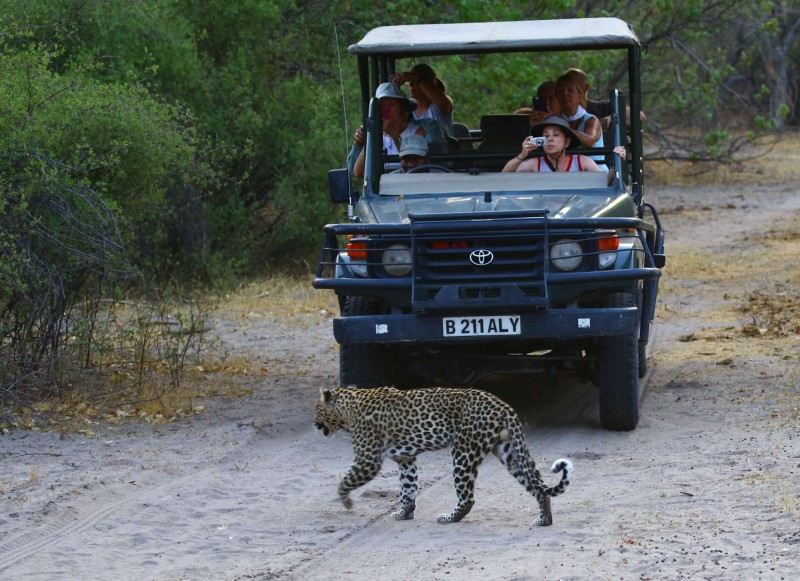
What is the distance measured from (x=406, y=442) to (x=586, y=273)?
174 centimetres

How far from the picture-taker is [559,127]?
28.0 feet

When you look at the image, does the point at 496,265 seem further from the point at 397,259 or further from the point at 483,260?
the point at 397,259

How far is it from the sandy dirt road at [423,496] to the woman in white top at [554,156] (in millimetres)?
1551

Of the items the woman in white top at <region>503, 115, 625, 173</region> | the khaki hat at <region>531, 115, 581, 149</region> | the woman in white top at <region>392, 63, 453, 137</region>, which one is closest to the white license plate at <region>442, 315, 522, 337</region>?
the woman in white top at <region>503, 115, 625, 173</region>

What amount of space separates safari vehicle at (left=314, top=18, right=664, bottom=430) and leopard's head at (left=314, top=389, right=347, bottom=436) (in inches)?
41.0

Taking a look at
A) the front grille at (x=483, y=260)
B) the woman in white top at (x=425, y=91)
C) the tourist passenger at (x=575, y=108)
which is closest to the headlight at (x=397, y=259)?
the front grille at (x=483, y=260)

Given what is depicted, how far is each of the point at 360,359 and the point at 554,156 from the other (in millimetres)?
1881

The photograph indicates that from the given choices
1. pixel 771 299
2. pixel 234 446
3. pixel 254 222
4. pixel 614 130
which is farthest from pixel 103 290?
pixel 771 299

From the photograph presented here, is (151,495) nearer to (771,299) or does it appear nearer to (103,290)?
(103,290)

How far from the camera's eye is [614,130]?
8.55 meters

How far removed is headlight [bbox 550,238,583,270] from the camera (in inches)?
292

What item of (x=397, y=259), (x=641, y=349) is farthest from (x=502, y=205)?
(x=641, y=349)

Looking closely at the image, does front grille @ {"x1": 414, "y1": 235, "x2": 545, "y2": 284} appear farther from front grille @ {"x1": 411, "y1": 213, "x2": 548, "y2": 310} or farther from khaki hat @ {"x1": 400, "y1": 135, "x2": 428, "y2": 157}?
khaki hat @ {"x1": 400, "y1": 135, "x2": 428, "y2": 157}

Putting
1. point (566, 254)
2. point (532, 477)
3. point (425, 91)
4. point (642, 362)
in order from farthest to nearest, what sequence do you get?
point (642, 362) → point (425, 91) → point (566, 254) → point (532, 477)
